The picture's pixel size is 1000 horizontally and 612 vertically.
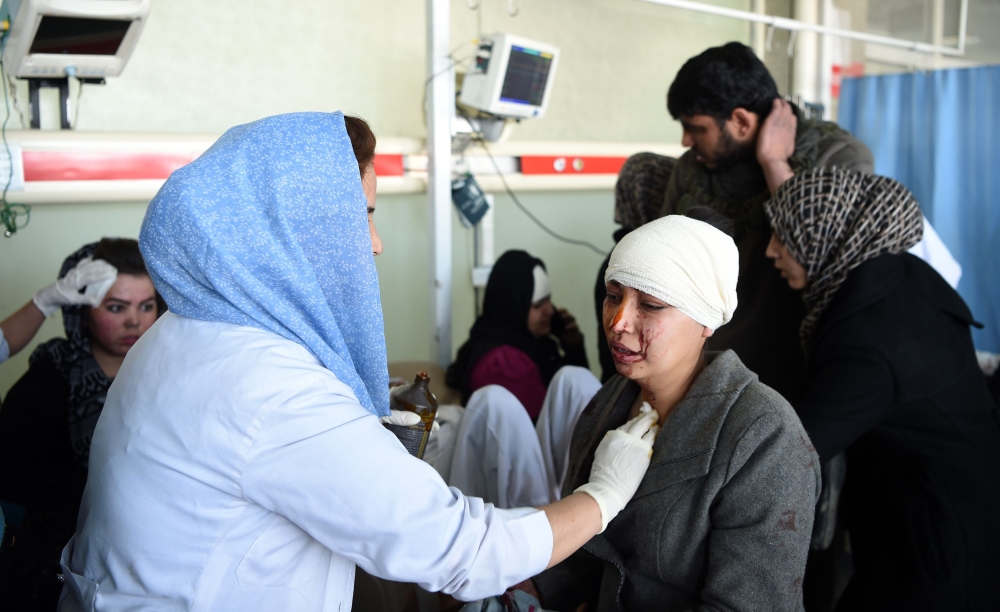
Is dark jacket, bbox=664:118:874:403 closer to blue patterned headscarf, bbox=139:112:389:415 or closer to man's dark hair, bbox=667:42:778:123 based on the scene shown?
man's dark hair, bbox=667:42:778:123

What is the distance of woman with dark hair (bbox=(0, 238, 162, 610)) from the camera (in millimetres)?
1798

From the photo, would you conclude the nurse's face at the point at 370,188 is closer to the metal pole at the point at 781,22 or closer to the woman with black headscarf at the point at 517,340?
the woman with black headscarf at the point at 517,340

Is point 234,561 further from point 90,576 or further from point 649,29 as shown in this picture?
point 649,29

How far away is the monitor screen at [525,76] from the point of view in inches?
120

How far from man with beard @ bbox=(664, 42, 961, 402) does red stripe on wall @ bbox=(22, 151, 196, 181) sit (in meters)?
1.87

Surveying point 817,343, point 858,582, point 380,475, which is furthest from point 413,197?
point 380,475

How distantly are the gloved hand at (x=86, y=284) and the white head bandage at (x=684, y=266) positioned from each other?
5.29 feet

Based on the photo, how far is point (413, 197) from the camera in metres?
3.64

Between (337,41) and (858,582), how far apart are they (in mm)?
2969

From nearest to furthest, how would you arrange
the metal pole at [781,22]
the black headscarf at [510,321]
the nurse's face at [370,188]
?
the nurse's face at [370,188] → the black headscarf at [510,321] → the metal pole at [781,22]

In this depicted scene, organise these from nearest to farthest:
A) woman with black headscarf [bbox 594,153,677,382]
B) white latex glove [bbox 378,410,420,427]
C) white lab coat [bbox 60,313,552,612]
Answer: white lab coat [bbox 60,313,552,612]
white latex glove [bbox 378,410,420,427]
woman with black headscarf [bbox 594,153,677,382]

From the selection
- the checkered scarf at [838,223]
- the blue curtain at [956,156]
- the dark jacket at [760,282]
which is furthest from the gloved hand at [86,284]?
the blue curtain at [956,156]

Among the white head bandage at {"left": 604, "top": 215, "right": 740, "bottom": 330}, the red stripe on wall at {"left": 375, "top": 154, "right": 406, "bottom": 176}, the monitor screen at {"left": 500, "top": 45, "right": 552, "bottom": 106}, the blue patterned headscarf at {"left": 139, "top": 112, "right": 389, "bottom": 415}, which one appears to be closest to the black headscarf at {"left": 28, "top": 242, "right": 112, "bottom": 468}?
the blue patterned headscarf at {"left": 139, "top": 112, "right": 389, "bottom": 415}

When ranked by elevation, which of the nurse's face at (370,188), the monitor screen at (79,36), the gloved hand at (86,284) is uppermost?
the monitor screen at (79,36)
